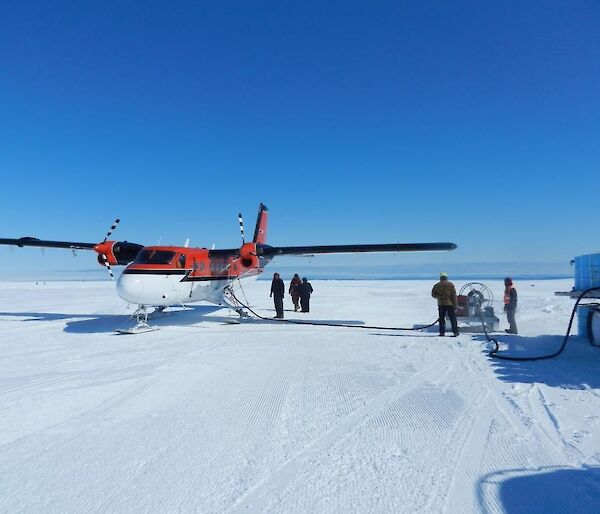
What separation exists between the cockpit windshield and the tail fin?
7.07 m

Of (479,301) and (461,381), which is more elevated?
(479,301)

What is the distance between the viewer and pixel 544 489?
10.5 ft

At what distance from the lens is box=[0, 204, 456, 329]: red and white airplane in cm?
1169

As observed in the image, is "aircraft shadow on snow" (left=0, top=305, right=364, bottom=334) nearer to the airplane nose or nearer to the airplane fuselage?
the airplane fuselage

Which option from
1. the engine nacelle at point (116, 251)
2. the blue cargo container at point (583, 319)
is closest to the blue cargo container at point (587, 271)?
the blue cargo container at point (583, 319)

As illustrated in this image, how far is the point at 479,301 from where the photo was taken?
12.2 m

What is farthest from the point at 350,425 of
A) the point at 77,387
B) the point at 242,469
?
the point at 77,387

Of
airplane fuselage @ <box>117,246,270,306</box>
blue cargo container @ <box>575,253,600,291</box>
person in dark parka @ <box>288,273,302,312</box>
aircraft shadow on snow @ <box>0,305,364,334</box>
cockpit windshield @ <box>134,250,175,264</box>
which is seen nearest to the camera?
blue cargo container @ <box>575,253,600,291</box>

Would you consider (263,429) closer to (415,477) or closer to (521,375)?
(415,477)

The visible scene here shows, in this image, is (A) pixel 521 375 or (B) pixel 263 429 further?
(A) pixel 521 375

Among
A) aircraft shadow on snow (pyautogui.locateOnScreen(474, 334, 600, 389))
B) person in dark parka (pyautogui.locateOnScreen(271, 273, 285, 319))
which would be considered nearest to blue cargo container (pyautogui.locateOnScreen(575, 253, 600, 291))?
aircraft shadow on snow (pyautogui.locateOnScreen(474, 334, 600, 389))

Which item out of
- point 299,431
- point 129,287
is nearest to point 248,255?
point 129,287

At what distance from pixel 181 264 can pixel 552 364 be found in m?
10.5

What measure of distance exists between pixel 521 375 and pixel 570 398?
1.26m
